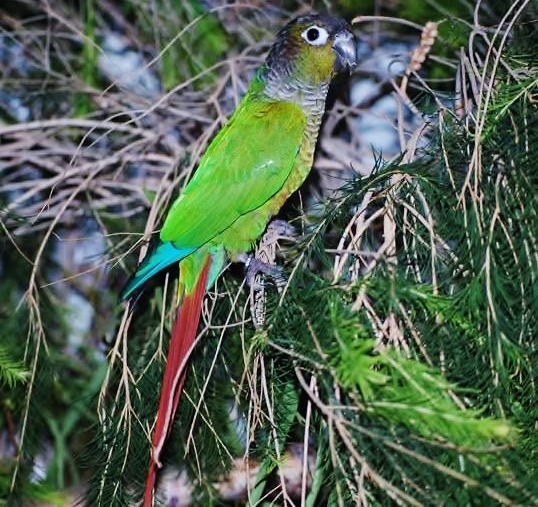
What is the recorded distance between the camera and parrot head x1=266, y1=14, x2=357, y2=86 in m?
1.20

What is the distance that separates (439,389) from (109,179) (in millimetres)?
924

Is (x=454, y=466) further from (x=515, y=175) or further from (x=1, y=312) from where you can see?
(x=1, y=312)

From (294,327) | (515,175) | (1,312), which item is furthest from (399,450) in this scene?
(1,312)

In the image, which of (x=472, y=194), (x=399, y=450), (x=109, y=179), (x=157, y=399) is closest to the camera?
(x=399, y=450)

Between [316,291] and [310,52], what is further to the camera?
[310,52]

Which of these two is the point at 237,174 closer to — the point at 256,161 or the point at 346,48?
the point at 256,161

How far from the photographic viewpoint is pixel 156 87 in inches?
62.7

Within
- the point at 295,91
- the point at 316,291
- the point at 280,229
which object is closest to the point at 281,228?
the point at 280,229

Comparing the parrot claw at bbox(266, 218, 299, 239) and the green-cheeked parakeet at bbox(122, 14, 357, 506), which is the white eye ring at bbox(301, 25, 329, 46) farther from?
the parrot claw at bbox(266, 218, 299, 239)

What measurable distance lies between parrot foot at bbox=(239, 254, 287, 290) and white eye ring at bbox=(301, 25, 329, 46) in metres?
0.36

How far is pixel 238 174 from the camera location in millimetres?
1163

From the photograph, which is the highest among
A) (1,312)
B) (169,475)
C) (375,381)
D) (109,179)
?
(375,381)

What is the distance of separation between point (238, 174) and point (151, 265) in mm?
206

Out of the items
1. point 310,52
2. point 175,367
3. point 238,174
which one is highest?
point 310,52
